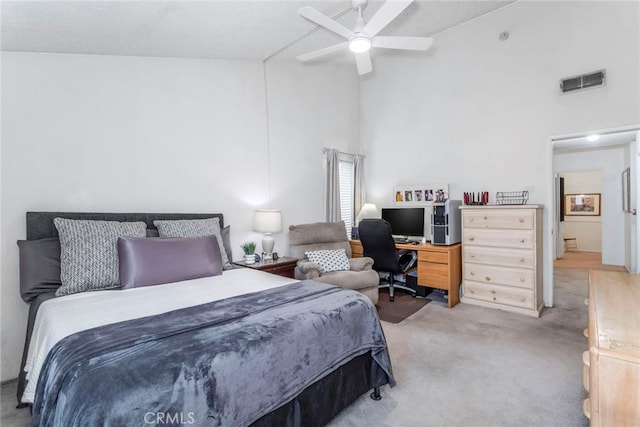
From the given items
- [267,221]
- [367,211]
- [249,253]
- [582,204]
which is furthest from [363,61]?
[582,204]

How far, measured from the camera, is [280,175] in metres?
4.09

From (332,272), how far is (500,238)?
1985mm

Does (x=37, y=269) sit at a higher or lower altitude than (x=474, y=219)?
lower

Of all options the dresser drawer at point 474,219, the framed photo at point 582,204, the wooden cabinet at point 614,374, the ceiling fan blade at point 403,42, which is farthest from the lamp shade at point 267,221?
the framed photo at point 582,204

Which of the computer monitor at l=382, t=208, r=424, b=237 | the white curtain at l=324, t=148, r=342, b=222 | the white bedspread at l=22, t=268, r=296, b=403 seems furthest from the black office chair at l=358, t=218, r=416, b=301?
the white bedspread at l=22, t=268, r=296, b=403

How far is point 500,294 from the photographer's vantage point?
3617 mm

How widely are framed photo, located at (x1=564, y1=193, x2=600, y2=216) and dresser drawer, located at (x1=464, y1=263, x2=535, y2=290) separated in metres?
6.15

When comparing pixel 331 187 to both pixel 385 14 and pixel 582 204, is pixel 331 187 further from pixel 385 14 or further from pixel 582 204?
pixel 582 204

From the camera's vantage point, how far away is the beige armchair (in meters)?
3.37

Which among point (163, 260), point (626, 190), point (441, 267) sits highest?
point (626, 190)

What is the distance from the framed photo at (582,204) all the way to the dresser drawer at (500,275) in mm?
6150

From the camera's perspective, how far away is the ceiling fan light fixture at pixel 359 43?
96.1 inches

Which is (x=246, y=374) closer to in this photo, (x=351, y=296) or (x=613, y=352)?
(x=351, y=296)

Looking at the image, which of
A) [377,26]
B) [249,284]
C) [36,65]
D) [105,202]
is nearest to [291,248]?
[249,284]
